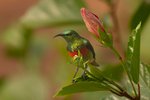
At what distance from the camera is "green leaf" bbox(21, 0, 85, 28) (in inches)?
75.7

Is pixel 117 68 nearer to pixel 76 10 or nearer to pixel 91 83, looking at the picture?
pixel 76 10

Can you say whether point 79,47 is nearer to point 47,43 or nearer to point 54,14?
point 54,14

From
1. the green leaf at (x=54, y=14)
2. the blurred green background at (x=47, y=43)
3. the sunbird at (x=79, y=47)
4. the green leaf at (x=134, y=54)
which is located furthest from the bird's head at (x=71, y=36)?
the green leaf at (x=54, y=14)

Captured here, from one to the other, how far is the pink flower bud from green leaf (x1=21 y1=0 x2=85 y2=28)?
92cm

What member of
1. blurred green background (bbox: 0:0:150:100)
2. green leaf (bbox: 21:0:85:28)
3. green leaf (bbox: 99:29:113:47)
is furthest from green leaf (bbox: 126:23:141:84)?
green leaf (bbox: 21:0:85:28)

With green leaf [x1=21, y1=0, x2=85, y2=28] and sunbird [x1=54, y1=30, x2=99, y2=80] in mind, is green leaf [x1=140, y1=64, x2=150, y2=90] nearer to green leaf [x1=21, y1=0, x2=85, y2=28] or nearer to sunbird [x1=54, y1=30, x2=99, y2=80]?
sunbird [x1=54, y1=30, x2=99, y2=80]

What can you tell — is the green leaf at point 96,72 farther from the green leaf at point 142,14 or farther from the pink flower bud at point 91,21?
the green leaf at point 142,14

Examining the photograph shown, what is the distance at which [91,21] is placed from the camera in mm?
957

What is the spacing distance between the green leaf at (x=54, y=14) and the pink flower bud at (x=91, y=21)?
0.92 metres

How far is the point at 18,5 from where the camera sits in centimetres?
809

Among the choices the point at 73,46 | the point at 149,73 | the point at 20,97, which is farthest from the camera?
the point at 20,97

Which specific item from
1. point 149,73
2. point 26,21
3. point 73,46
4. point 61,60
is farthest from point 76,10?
point 73,46

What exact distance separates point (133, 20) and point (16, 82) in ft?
2.77

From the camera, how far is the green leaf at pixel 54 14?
1923 mm
